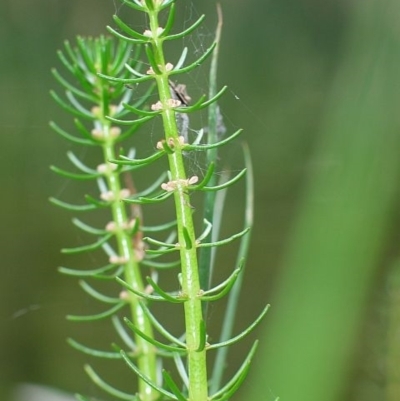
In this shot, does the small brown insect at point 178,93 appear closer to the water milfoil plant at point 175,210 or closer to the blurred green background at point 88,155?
the water milfoil plant at point 175,210

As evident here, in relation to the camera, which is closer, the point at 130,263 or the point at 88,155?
the point at 130,263

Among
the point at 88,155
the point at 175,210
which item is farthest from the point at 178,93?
the point at 88,155

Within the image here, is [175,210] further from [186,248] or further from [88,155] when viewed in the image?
[88,155]

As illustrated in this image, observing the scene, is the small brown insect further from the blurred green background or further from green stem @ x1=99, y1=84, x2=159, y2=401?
the blurred green background

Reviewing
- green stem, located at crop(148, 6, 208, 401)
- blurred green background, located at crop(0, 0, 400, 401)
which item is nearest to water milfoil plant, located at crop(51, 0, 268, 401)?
green stem, located at crop(148, 6, 208, 401)

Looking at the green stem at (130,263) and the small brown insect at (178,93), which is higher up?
the small brown insect at (178,93)

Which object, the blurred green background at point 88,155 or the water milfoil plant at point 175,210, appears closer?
the water milfoil plant at point 175,210

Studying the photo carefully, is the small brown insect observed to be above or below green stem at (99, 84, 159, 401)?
above

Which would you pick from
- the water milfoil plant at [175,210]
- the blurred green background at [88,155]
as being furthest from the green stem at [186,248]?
the blurred green background at [88,155]
